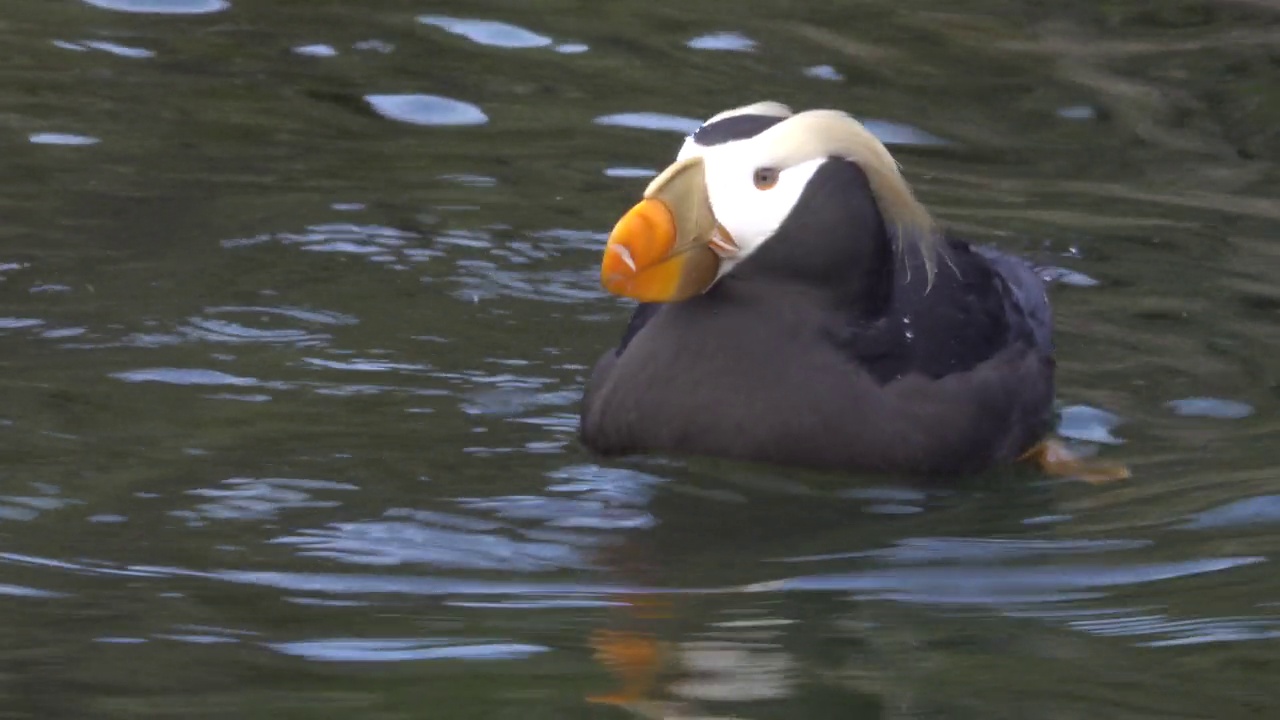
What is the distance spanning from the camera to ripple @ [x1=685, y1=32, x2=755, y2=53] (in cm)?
835

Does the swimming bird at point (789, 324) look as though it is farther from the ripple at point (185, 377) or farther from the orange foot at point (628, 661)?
the orange foot at point (628, 661)

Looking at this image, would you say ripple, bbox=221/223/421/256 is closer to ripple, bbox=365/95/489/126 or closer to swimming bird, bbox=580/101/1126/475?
ripple, bbox=365/95/489/126

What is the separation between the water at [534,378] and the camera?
11.7ft

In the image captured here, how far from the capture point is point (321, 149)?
7168 millimetres

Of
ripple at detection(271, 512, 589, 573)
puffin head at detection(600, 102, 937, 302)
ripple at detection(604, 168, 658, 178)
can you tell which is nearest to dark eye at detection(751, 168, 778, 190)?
puffin head at detection(600, 102, 937, 302)

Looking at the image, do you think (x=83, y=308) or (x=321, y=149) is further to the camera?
(x=321, y=149)

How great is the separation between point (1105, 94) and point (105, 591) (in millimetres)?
5079

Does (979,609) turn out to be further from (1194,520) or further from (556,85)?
(556,85)

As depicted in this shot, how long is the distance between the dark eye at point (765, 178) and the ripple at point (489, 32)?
356 centimetres

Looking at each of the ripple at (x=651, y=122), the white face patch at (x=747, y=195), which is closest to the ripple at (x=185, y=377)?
the white face patch at (x=747, y=195)

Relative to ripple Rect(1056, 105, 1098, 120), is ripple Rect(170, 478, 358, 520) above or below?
below

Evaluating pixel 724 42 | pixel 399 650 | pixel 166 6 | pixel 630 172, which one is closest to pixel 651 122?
pixel 630 172

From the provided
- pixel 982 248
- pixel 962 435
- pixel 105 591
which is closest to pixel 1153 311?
pixel 982 248

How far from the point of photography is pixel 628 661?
3512 mm
